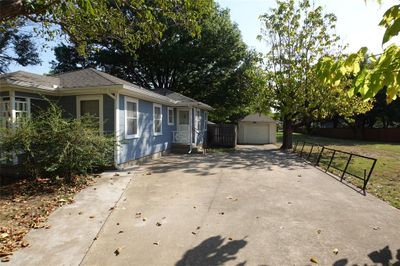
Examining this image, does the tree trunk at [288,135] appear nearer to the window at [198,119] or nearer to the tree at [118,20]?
the window at [198,119]

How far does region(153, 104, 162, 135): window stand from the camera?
14.8m

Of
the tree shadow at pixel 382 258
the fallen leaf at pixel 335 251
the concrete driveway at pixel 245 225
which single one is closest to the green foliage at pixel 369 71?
the tree shadow at pixel 382 258

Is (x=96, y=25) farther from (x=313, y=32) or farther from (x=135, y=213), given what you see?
(x=313, y=32)

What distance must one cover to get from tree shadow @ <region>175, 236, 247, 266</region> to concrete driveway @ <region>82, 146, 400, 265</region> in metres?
0.01

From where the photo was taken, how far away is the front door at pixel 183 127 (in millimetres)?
18297

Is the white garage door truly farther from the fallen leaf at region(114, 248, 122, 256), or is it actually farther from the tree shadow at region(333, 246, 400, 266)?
the fallen leaf at region(114, 248, 122, 256)

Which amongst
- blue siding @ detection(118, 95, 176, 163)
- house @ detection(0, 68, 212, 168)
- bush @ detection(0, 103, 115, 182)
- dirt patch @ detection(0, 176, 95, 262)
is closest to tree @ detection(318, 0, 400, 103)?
dirt patch @ detection(0, 176, 95, 262)

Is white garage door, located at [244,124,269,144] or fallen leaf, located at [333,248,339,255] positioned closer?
fallen leaf, located at [333,248,339,255]

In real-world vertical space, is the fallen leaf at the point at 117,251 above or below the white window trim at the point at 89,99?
below

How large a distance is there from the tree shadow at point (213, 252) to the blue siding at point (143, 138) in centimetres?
645

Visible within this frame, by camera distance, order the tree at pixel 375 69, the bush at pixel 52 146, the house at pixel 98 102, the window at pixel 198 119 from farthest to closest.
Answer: the window at pixel 198 119 < the house at pixel 98 102 < the bush at pixel 52 146 < the tree at pixel 375 69

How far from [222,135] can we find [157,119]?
9.77m

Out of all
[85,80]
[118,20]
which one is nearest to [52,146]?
[85,80]

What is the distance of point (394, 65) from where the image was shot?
8.18ft
